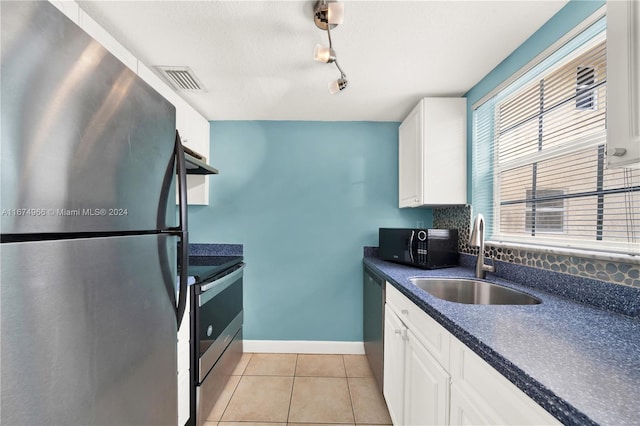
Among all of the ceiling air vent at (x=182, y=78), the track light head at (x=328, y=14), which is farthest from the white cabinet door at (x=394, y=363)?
the ceiling air vent at (x=182, y=78)

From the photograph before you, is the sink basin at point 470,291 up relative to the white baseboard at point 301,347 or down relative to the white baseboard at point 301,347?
up

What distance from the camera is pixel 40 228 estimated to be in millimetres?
491

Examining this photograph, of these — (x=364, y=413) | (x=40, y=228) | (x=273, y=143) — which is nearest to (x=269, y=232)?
(x=273, y=143)

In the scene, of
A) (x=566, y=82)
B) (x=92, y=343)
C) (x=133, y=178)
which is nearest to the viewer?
(x=92, y=343)

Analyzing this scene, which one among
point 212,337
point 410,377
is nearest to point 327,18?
point 410,377

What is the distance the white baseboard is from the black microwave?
3.42 feet

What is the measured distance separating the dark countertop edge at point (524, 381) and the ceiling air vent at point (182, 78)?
205cm

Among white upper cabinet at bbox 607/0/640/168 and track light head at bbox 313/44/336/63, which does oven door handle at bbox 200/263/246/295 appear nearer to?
track light head at bbox 313/44/336/63

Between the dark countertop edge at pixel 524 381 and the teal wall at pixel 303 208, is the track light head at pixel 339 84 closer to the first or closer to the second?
the teal wall at pixel 303 208

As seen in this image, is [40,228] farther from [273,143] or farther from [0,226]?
[273,143]

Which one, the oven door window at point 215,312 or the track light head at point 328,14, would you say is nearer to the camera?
the track light head at point 328,14

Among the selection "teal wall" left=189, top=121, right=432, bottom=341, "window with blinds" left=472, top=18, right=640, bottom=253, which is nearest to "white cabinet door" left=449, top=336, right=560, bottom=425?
"window with blinds" left=472, top=18, right=640, bottom=253

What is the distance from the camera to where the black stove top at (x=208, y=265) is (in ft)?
5.24

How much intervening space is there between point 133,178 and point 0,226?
299mm
